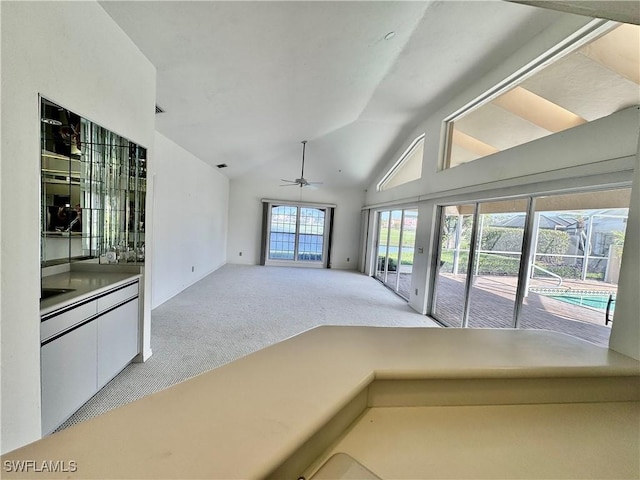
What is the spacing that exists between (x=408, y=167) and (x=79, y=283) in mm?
6131

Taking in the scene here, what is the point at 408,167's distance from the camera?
21.5ft

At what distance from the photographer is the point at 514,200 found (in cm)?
331

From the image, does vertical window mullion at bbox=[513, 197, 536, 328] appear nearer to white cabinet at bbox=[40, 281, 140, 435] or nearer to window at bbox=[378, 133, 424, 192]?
window at bbox=[378, 133, 424, 192]

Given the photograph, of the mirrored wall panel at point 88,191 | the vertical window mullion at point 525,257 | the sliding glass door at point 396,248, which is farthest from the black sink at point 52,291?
the sliding glass door at point 396,248

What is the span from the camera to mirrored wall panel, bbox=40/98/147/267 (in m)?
1.79

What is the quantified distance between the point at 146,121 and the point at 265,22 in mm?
1370

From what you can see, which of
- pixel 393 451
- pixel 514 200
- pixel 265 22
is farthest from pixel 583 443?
pixel 514 200

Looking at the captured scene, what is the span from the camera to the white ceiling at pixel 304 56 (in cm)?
215

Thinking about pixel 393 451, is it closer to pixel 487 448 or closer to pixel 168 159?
pixel 487 448

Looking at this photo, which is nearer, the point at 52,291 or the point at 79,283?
the point at 52,291

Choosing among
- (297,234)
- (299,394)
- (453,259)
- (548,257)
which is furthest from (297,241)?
(299,394)

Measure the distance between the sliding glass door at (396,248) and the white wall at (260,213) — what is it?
135 centimetres

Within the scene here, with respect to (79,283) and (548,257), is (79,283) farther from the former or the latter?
(548,257)

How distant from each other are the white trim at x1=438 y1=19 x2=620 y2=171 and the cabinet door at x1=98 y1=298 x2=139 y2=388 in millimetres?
4339
